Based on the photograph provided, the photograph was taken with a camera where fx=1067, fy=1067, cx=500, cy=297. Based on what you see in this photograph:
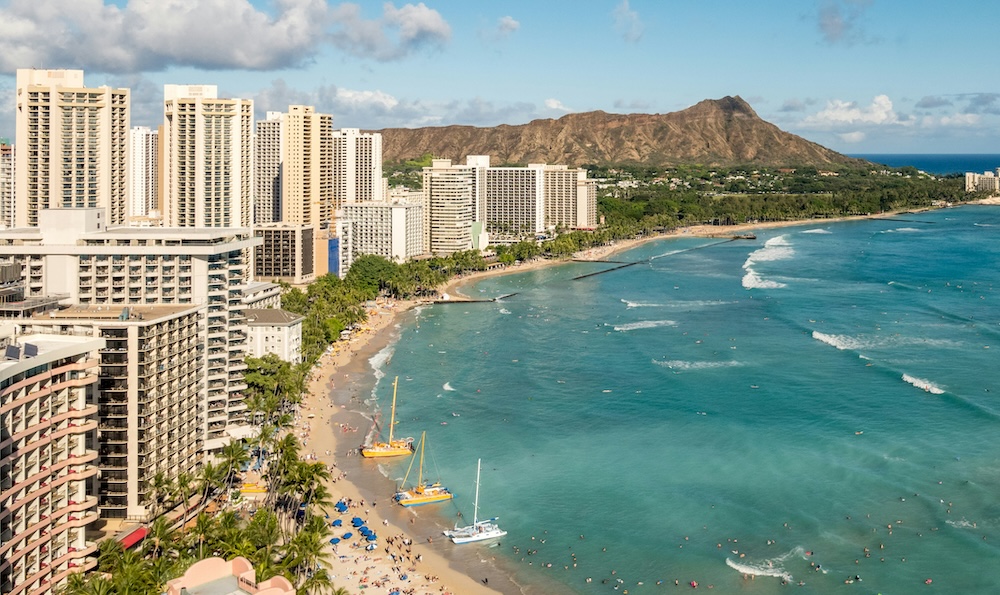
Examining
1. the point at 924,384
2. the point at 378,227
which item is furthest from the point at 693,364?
the point at 378,227

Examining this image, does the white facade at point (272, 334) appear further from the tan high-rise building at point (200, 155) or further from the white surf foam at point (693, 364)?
the tan high-rise building at point (200, 155)

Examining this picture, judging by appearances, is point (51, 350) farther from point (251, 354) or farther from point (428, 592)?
point (251, 354)

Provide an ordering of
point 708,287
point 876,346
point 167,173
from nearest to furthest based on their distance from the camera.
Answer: point 876,346
point 167,173
point 708,287

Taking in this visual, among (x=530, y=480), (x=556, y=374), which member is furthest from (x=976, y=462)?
(x=556, y=374)

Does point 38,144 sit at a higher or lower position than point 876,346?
higher

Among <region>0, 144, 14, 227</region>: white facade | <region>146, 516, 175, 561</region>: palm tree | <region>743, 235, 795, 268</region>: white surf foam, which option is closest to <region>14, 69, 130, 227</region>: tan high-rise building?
<region>0, 144, 14, 227</region>: white facade

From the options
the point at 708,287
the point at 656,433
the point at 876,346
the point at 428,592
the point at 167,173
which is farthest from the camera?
the point at 708,287

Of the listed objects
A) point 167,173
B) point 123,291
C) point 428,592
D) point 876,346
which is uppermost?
point 167,173

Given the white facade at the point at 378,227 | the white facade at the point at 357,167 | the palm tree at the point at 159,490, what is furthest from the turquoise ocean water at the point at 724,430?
the white facade at the point at 357,167
